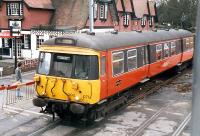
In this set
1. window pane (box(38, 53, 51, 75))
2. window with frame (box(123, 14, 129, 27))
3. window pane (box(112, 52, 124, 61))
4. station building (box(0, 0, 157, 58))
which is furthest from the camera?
window with frame (box(123, 14, 129, 27))

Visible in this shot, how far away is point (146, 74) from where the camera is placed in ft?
61.1

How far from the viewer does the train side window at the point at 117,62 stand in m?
14.1

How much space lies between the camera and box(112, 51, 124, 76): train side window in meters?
14.1

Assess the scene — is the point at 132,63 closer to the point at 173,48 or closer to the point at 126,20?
the point at 173,48

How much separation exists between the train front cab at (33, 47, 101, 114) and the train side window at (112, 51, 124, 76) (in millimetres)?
1568

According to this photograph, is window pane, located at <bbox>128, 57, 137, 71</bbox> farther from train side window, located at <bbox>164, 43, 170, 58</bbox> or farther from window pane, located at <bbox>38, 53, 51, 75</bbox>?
train side window, located at <bbox>164, 43, 170, 58</bbox>

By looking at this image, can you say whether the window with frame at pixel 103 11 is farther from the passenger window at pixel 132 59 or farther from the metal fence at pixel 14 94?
the passenger window at pixel 132 59

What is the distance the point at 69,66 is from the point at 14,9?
27.1 metres

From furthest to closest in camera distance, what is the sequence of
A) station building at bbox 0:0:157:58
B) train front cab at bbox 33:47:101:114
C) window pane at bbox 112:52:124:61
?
station building at bbox 0:0:157:58 < window pane at bbox 112:52:124:61 < train front cab at bbox 33:47:101:114

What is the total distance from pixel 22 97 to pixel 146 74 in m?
5.93

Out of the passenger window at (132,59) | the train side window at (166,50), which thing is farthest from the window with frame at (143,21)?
the passenger window at (132,59)

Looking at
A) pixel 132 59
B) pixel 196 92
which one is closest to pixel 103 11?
pixel 132 59

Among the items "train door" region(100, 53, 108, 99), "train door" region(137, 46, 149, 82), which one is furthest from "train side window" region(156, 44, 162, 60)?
"train door" region(100, 53, 108, 99)

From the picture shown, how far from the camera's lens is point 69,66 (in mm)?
12906
